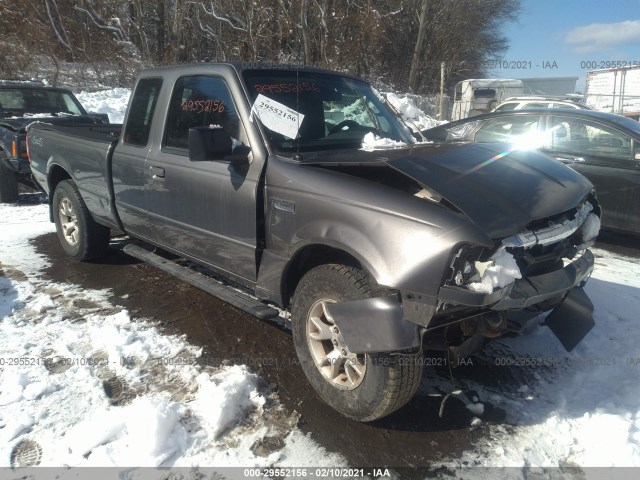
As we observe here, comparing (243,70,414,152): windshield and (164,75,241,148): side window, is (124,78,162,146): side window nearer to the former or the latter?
(164,75,241,148): side window

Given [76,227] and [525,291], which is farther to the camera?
[76,227]

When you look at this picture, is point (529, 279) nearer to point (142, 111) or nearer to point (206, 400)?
point (206, 400)

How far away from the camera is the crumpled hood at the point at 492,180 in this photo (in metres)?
2.48

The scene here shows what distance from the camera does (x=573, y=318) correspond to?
3156mm

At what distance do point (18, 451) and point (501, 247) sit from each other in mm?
2664

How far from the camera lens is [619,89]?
22281 millimetres

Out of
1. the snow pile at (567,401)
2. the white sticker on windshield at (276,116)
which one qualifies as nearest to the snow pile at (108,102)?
the white sticker on windshield at (276,116)

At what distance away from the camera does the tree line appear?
1978 centimetres

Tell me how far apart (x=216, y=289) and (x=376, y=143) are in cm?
155

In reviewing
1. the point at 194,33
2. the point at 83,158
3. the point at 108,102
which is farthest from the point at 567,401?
the point at 194,33

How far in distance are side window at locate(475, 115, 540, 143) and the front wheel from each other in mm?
4584

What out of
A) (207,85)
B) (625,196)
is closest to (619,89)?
(625,196)

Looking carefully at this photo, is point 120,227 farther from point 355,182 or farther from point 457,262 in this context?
point 457,262

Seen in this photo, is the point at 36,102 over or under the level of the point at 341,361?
over
